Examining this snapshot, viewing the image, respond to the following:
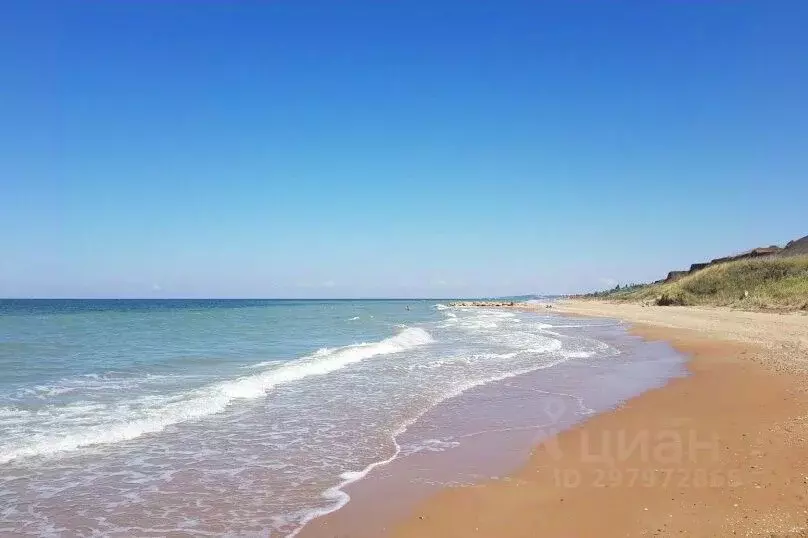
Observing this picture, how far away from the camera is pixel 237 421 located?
1043 centimetres

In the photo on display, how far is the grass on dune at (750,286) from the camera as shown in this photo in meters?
36.8

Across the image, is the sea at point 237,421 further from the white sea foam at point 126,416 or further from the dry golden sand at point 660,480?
the dry golden sand at point 660,480

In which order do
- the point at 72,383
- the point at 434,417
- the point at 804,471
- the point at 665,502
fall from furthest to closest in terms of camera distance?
the point at 72,383, the point at 434,417, the point at 804,471, the point at 665,502

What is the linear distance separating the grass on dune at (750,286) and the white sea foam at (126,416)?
112 feet

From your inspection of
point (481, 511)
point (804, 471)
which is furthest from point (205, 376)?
point (804, 471)

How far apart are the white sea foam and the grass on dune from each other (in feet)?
112

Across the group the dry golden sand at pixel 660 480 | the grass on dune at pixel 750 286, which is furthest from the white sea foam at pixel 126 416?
the grass on dune at pixel 750 286

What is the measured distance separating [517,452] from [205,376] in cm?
1095

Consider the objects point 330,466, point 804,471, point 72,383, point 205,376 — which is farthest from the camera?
point 205,376

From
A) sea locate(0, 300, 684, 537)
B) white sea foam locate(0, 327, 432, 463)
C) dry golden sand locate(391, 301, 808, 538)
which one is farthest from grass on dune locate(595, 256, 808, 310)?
white sea foam locate(0, 327, 432, 463)

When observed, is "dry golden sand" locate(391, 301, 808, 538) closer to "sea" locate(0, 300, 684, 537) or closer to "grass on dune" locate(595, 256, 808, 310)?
"sea" locate(0, 300, 684, 537)

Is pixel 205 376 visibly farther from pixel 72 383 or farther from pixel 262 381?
pixel 72 383

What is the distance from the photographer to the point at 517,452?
8.14 m

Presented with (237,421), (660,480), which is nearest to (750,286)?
(660,480)
